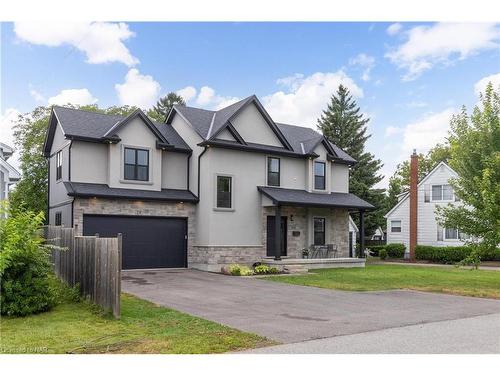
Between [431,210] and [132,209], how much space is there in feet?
74.2

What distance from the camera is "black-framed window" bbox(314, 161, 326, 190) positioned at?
2512 cm

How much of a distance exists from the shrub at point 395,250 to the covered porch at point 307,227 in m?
9.91

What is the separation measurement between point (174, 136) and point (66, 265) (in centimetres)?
1100

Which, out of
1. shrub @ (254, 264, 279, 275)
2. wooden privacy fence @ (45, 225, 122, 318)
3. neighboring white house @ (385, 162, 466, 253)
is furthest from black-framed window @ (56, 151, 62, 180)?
neighboring white house @ (385, 162, 466, 253)

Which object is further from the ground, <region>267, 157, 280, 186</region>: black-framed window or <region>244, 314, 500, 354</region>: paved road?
<region>267, 157, 280, 186</region>: black-framed window

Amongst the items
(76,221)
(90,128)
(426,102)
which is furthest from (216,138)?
(426,102)

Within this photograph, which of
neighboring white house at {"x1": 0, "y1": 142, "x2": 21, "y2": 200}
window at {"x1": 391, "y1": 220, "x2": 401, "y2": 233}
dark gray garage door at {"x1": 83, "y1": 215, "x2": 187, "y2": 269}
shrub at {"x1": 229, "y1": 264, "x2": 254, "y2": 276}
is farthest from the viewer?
window at {"x1": 391, "y1": 220, "x2": 401, "y2": 233}

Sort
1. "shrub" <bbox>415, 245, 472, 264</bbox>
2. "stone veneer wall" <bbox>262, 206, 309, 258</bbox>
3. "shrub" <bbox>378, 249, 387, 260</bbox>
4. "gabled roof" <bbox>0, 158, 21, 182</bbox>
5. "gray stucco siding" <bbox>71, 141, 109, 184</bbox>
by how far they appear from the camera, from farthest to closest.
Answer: "shrub" <bbox>378, 249, 387, 260</bbox> → "shrub" <bbox>415, 245, 472, 264</bbox> → "stone veneer wall" <bbox>262, 206, 309, 258</bbox> → "gabled roof" <bbox>0, 158, 21, 182</bbox> → "gray stucco siding" <bbox>71, 141, 109, 184</bbox>

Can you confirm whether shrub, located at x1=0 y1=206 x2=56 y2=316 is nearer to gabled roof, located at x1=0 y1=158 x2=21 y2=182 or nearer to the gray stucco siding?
the gray stucco siding

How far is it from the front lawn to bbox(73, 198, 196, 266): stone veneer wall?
9.34 m

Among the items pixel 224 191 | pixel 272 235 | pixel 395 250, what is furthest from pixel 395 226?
pixel 224 191

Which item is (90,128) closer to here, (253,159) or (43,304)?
(253,159)

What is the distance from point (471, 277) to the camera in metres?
19.5

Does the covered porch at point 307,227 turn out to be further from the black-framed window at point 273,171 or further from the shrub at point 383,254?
the shrub at point 383,254
